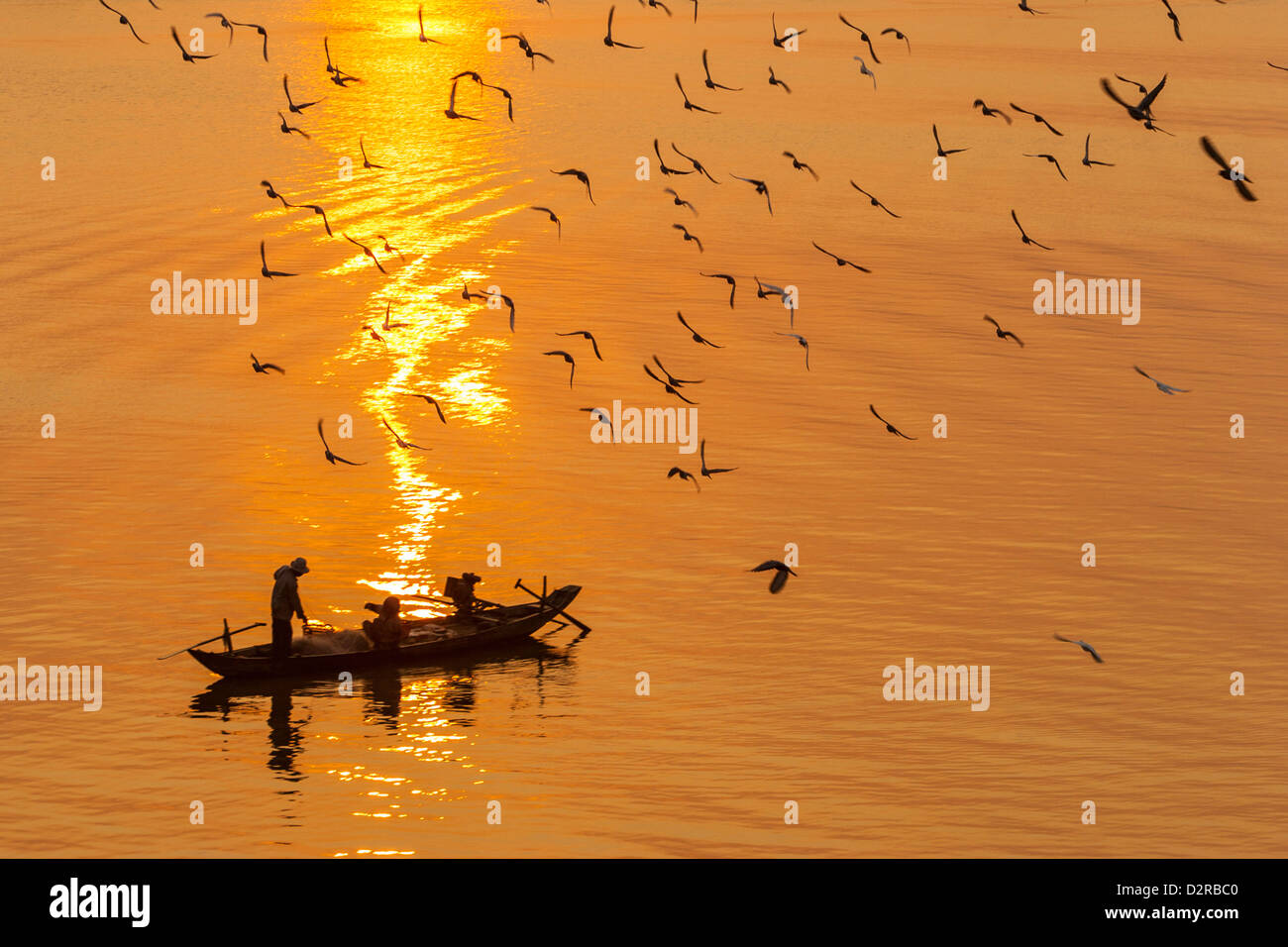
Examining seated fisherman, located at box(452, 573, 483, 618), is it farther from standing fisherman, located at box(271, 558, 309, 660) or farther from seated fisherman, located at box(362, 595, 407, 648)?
standing fisherman, located at box(271, 558, 309, 660)

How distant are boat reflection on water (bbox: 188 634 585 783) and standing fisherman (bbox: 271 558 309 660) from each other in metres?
1.17

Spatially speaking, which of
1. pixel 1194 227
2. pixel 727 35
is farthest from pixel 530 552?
pixel 727 35

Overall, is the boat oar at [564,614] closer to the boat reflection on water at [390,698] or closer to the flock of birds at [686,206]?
the boat reflection on water at [390,698]

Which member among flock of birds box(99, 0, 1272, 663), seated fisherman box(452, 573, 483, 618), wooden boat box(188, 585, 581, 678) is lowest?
wooden boat box(188, 585, 581, 678)

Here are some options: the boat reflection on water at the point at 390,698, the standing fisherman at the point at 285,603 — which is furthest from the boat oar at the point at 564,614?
the standing fisherman at the point at 285,603

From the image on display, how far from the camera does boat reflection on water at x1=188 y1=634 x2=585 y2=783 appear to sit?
35219 millimetres

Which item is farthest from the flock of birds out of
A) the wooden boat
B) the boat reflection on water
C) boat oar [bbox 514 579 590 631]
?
the boat reflection on water

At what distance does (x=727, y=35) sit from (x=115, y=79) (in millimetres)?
49204

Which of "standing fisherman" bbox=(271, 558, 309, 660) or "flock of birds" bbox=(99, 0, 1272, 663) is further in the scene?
"flock of birds" bbox=(99, 0, 1272, 663)

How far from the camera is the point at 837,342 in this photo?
70750mm

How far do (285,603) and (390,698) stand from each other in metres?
3.34

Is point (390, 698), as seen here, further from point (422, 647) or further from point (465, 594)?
point (465, 594)

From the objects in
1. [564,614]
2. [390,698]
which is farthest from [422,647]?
[564,614]

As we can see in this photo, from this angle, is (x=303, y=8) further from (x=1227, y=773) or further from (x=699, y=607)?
(x=1227, y=773)
